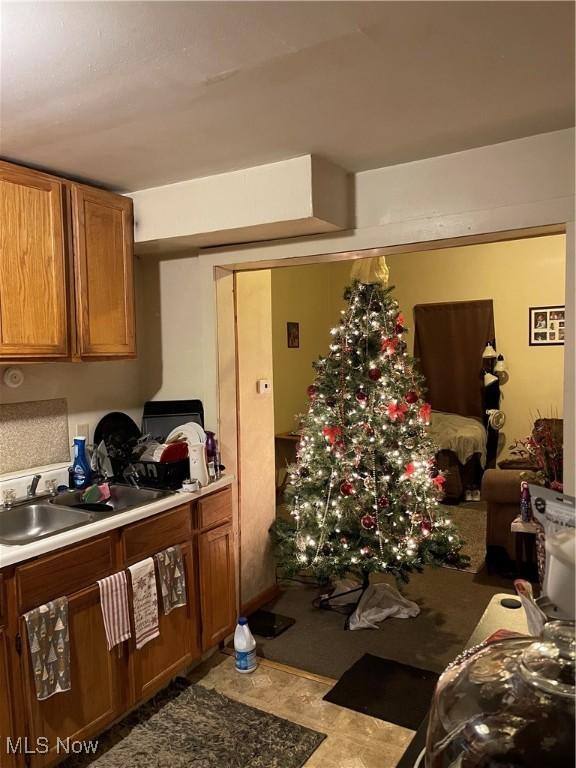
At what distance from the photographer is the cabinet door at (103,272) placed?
8.50ft

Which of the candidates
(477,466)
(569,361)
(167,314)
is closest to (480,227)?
(569,361)

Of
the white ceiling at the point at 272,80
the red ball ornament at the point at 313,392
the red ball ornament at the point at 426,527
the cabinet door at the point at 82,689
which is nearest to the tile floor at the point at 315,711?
the cabinet door at the point at 82,689

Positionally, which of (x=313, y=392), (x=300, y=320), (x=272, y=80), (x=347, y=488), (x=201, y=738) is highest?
(x=272, y=80)

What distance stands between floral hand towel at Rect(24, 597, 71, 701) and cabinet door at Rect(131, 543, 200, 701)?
1.25 feet

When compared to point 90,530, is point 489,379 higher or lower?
higher

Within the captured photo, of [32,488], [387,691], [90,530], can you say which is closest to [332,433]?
[387,691]

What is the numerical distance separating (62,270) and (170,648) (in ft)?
5.85

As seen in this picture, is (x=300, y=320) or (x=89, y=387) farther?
(x=300, y=320)

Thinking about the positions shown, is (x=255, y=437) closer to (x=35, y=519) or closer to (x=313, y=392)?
(x=313, y=392)

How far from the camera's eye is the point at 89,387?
3.06 metres

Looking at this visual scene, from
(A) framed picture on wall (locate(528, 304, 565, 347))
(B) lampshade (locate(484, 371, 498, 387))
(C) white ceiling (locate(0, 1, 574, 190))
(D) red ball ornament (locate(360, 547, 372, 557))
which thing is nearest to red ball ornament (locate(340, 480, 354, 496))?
(D) red ball ornament (locate(360, 547, 372, 557))

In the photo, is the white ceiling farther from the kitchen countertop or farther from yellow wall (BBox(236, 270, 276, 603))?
the kitchen countertop

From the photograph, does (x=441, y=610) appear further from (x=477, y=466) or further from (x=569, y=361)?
(x=477, y=466)

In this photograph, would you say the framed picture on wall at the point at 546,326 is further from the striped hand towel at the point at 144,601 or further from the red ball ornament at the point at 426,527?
the striped hand towel at the point at 144,601
